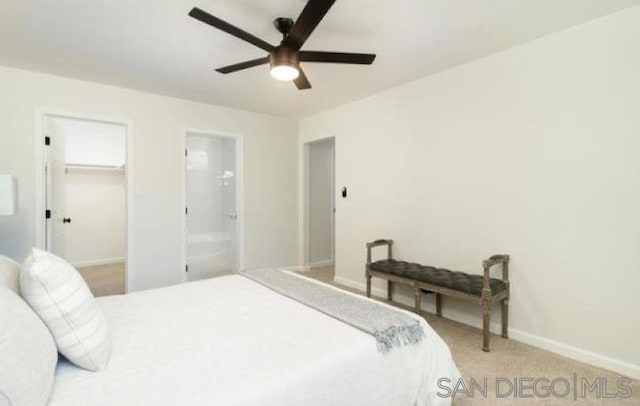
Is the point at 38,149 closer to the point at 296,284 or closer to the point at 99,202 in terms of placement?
the point at 99,202

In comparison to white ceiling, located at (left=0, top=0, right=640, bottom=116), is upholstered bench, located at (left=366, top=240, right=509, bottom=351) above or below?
below

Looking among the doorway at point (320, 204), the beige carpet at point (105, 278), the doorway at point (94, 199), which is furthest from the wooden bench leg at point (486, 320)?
the doorway at point (94, 199)

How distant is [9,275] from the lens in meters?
1.39

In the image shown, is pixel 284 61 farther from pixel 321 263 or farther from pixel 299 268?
pixel 321 263

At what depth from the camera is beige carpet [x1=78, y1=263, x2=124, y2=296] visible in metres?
4.07

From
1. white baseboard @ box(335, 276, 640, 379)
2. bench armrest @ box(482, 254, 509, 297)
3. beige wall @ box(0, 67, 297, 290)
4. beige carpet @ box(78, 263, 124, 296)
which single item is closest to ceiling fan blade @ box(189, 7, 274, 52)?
bench armrest @ box(482, 254, 509, 297)

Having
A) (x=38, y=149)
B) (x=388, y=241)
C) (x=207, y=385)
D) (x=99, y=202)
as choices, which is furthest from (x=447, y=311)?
(x=99, y=202)

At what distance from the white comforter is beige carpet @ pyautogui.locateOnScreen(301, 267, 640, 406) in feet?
2.08

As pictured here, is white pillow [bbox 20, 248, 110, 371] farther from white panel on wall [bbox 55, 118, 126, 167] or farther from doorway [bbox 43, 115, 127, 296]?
white panel on wall [bbox 55, 118, 126, 167]

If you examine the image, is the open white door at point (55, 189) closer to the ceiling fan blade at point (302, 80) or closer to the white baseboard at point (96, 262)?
the white baseboard at point (96, 262)

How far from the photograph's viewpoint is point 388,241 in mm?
3596

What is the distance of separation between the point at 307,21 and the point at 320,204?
3980 millimetres

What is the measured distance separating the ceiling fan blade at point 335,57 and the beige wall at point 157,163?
8.39 ft

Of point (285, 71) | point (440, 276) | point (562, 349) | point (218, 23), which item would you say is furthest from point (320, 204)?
point (218, 23)
